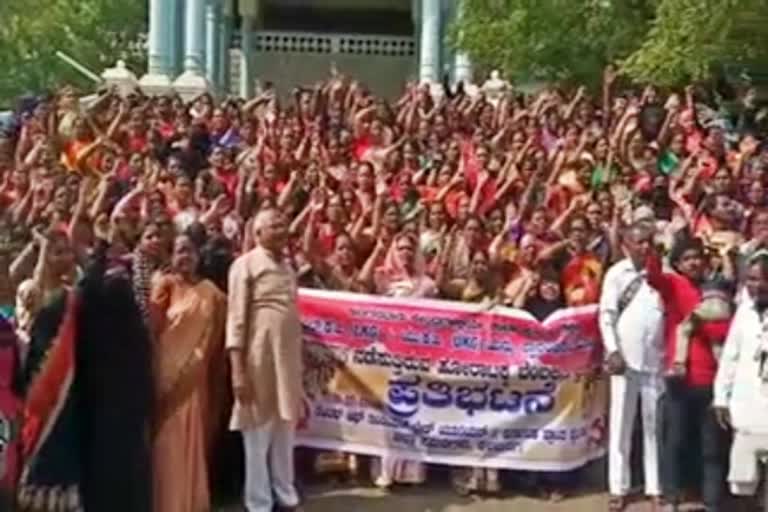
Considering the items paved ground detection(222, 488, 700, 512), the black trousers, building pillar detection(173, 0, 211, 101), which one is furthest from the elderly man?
building pillar detection(173, 0, 211, 101)

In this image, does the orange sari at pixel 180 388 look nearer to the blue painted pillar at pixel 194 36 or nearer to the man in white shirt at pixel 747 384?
the man in white shirt at pixel 747 384

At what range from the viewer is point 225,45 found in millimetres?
42125

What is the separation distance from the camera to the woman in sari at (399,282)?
10047mm

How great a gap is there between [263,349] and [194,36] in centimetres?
2710

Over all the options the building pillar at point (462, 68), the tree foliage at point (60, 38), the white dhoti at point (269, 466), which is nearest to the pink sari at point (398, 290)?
the white dhoti at point (269, 466)

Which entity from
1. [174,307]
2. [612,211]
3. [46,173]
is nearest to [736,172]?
[612,211]

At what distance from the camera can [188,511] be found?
28.1 feet

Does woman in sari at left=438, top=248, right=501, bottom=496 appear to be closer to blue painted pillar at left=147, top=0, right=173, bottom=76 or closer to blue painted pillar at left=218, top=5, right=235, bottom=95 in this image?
blue painted pillar at left=147, top=0, right=173, bottom=76

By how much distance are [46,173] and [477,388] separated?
3.88m

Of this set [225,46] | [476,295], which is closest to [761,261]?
[476,295]

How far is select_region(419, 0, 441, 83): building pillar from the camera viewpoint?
36781mm

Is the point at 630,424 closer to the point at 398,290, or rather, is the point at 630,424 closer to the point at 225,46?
the point at 398,290

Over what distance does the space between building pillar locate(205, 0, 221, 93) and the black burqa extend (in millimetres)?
31106

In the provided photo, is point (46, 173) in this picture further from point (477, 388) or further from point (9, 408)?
point (9, 408)
